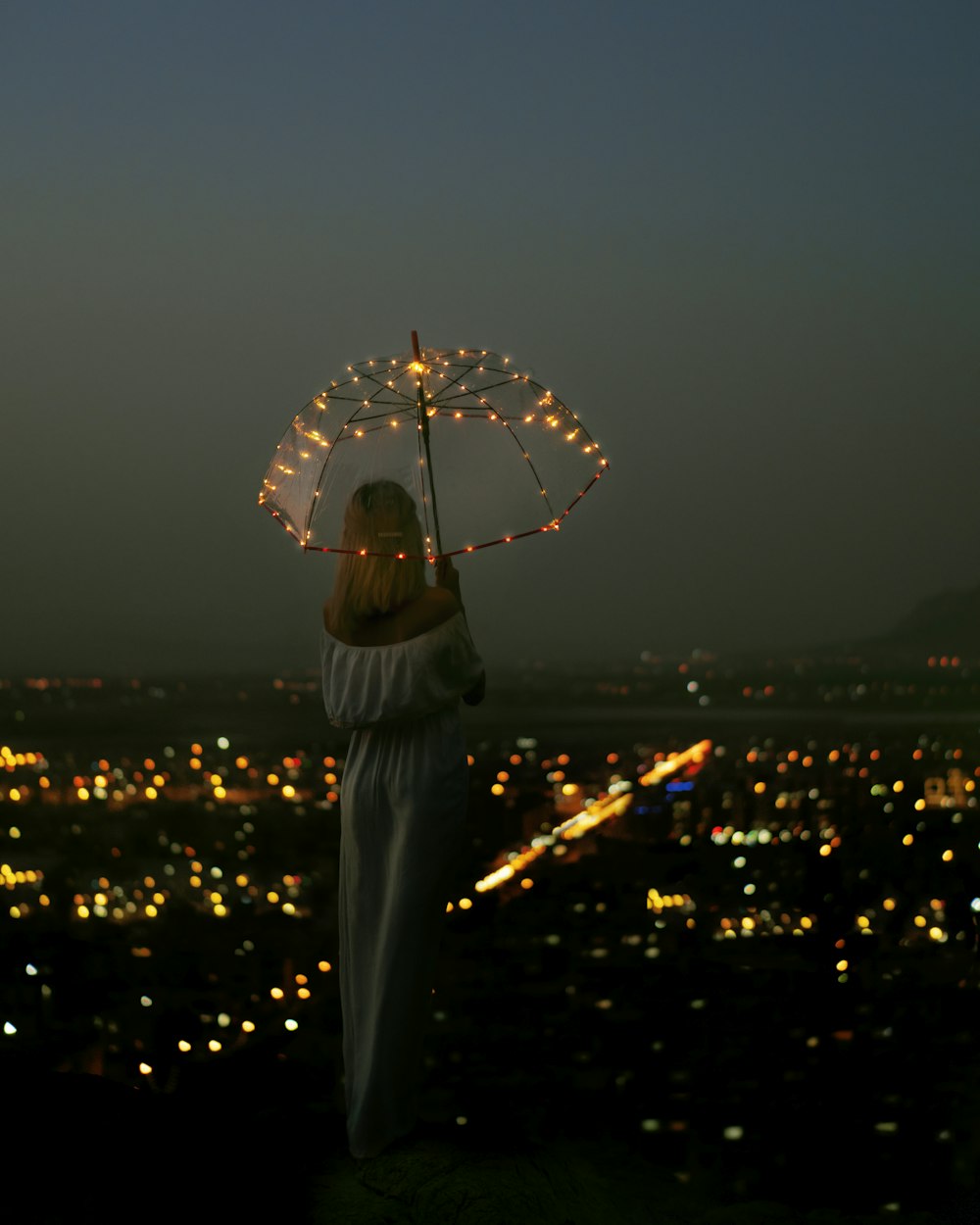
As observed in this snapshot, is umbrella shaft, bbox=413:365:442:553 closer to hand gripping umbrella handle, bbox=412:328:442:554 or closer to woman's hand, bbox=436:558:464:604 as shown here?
A: hand gripping umbrella handle, bbox=412:328:442:554

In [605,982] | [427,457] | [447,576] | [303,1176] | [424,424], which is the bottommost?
[605,982]

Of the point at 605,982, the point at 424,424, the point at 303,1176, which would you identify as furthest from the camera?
the point at 605,982

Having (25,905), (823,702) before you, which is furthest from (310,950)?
(823,702)

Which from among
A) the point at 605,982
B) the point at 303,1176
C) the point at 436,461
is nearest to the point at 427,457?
the point at 436,461

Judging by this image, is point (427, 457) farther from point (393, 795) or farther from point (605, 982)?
point (605, 982)

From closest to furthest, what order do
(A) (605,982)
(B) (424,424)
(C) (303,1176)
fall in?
(B) (424,424)
(C) (303,1176)
(A) (605,982)

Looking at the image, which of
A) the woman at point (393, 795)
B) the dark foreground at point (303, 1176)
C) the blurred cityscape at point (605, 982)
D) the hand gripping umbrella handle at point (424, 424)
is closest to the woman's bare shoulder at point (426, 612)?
the woman at point (393, 795)

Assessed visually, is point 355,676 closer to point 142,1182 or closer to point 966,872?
point 142,1182
